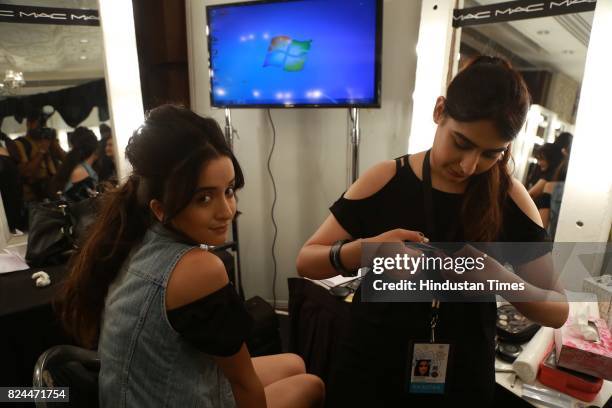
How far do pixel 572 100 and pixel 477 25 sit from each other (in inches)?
20.7

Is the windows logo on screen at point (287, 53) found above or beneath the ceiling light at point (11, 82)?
above

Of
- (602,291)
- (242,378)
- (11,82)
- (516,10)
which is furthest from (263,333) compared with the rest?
(516,10)

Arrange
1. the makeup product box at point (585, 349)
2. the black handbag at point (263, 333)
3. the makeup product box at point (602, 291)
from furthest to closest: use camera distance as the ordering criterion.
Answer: the black handbag at point (263, 333) → the makeup product box at point (602, 291) → the makeup product box at point (585, 349)

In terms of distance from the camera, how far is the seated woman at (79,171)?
6.71ft

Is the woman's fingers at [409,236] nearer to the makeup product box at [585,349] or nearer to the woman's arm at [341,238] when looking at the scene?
the woman's arm at [341,238]

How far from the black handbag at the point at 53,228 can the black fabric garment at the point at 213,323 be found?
1.30 metres

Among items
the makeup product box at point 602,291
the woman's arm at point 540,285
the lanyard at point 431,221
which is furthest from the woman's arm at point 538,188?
the lanyard at point 431,221

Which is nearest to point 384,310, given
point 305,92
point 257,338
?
point 257,338

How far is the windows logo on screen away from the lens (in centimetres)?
195

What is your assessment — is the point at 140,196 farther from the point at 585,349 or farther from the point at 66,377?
the point at 585,349

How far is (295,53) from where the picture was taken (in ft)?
6.42

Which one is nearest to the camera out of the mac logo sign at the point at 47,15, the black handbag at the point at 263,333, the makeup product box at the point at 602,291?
the makeup product box at the point at 602,291

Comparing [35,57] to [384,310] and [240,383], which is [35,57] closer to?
[240,383]

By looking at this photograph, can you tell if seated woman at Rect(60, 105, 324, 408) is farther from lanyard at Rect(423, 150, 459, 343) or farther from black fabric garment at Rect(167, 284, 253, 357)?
lanyard at Rect(423, 150, 459, 343)
